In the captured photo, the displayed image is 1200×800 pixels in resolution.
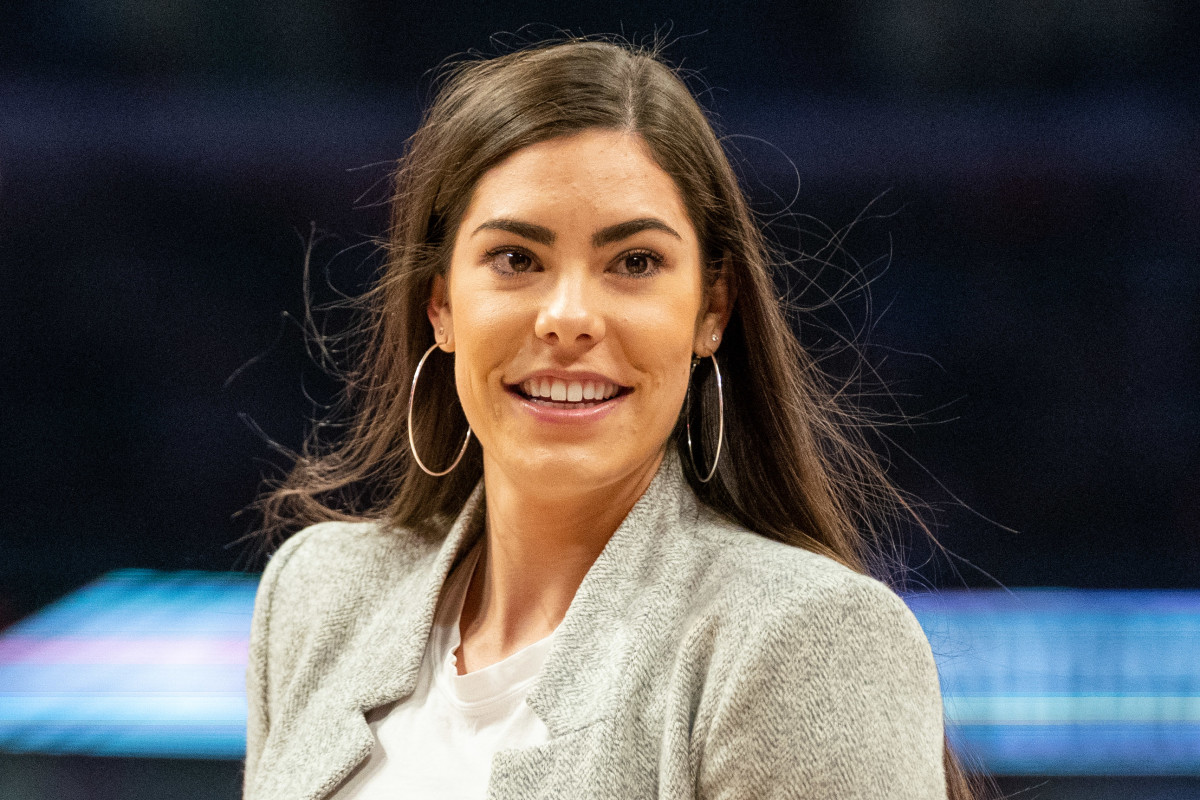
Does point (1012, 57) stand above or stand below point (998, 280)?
above

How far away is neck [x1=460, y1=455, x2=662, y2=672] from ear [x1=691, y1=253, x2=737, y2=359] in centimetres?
14

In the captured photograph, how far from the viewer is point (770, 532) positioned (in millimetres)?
1314

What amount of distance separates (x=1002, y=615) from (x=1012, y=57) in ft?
3.08

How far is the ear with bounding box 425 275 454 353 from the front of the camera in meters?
1.42

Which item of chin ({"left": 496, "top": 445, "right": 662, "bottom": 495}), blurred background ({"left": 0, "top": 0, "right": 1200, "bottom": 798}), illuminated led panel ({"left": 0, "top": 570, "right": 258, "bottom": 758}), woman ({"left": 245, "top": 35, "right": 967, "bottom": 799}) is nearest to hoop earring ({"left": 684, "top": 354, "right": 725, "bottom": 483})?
woman ({"left": 245, "top": 35, "right": 967, "bottom": 799})

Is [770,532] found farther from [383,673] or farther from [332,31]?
[332,31]

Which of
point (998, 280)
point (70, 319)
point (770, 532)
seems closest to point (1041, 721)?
point (998, 280)

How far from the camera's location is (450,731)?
4.06ft

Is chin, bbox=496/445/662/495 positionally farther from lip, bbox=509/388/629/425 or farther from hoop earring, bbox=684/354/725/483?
hoop earring, bbox=684/354/725/483

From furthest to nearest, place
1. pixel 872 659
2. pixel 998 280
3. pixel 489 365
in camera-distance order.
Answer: pixel 998 280 < pixel 489 365 < pixel 872 659

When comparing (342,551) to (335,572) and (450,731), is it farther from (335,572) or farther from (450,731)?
(450,731)

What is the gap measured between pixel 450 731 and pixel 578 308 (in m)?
0.46

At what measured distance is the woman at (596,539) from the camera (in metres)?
1.03

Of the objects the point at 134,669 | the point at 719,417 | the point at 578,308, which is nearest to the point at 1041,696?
the point at 719,417
